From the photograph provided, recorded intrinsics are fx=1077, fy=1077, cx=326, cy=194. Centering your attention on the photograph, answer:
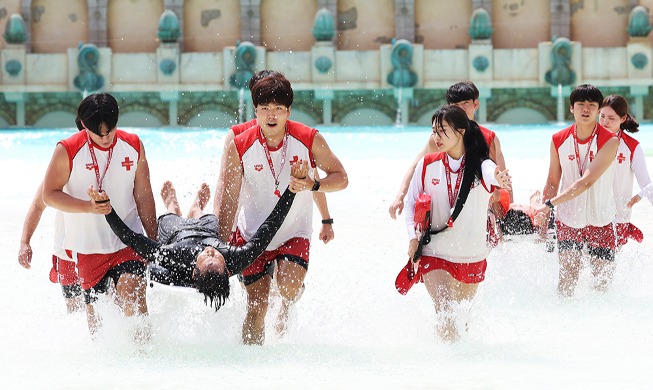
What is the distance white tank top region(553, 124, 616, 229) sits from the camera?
734 cm

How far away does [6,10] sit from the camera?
96.2 ft

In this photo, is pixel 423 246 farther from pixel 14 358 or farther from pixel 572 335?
pixel 14 358

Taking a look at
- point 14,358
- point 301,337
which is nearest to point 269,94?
point 301,337

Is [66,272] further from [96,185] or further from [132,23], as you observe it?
[132,23]

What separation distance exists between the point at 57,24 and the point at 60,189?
24.8 meters

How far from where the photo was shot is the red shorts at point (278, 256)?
6.05 metres

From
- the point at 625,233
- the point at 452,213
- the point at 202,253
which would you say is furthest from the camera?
the point at 625,233

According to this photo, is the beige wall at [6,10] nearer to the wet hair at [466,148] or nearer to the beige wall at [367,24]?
the beige wall at [367,24]

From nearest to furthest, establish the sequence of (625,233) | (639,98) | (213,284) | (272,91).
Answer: (213,284)
(272,91)
(625,233)
(639,98)

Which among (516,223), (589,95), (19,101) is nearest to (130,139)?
(516,223)

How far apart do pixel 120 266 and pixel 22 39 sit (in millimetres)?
22405

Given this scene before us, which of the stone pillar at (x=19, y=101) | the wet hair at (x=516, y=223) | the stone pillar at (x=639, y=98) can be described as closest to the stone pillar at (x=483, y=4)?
the stone pillar at (x=639, y=98)

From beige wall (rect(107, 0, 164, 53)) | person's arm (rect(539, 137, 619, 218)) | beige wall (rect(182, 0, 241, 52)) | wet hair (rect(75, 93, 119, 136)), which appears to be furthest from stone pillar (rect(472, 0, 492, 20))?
wet hair (rect(75, 93, 119, 136))

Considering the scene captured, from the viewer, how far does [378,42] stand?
29.6m
